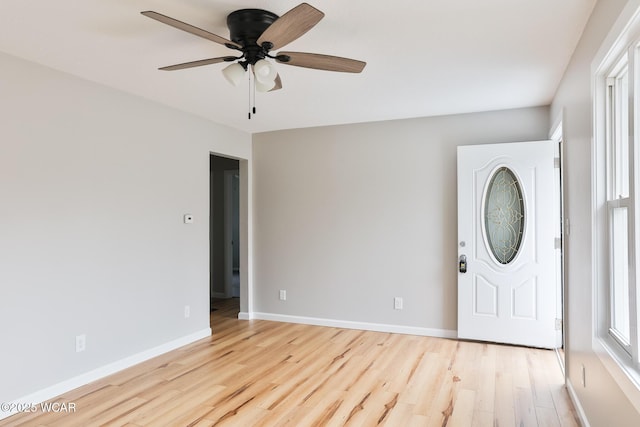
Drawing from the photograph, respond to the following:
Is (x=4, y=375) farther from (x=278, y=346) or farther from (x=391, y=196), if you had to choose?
(x=391, y=196)

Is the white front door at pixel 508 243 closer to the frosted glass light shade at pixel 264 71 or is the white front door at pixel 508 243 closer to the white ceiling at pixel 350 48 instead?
the white ceiling at pixel 350 48

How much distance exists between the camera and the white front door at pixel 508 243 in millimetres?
4031

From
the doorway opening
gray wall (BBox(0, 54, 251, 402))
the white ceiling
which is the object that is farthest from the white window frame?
the doorway opening

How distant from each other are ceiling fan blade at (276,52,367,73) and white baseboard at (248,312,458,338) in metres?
3.16

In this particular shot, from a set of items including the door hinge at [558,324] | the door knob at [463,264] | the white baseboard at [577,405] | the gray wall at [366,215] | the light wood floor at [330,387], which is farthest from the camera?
the gray wall at [366,215]

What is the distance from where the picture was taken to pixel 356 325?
16.2 ft

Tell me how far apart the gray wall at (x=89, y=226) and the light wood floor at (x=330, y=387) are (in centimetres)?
34

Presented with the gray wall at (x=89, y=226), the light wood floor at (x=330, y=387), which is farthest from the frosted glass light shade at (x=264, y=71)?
the light wood floor at (x=330, y=387)

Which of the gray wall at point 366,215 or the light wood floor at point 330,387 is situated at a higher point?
the gray wall at point 366,215

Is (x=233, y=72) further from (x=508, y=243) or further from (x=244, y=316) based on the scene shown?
(x=244, y=316)

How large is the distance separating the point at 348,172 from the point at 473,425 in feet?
9.98

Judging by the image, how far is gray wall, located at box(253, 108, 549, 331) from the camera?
4535 millimetres

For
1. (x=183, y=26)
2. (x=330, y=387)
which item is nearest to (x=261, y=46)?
(x=183, y=26)

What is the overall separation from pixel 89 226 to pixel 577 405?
3.73 metres
